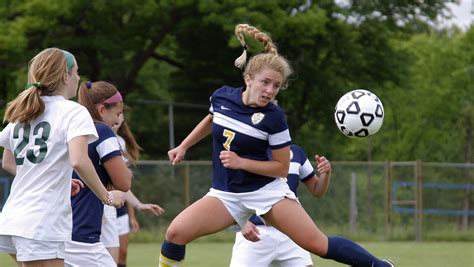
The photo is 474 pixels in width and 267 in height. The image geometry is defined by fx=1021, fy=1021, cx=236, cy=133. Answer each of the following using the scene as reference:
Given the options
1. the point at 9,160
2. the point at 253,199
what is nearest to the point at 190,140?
the point at 253,199

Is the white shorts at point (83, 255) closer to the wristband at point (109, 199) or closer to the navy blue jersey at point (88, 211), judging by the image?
the navy blue jersey at point (88, 211)

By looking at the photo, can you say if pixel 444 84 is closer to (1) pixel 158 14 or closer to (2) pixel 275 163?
(1) pixel 158 14

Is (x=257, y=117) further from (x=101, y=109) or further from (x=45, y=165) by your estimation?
(x=45, y=165)

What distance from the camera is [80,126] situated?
486 cm

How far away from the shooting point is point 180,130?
3262cm

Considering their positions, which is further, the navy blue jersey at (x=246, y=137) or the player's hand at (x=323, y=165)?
the player's hand at (x=323, y=165)

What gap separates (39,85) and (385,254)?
458 inches

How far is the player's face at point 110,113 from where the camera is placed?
→ 631 centimetres

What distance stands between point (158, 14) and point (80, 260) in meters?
23.7

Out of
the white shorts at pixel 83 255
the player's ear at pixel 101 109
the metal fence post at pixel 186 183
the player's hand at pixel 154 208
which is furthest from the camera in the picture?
the metal fence post at pixel 186 183

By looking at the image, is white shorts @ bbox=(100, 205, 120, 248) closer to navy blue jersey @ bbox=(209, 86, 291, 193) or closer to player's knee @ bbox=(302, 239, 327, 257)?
navy blue jersey @ bbox=(209, 86, 291, 193)

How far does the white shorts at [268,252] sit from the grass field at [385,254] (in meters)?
6.62

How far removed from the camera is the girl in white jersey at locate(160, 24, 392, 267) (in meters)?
6.16

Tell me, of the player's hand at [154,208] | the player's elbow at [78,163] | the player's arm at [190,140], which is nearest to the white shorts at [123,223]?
the player's hand at [154,208]
